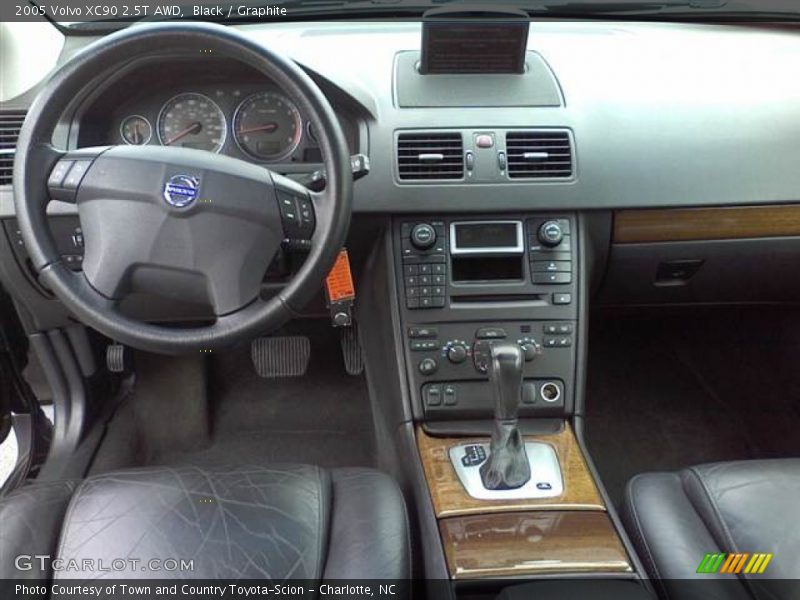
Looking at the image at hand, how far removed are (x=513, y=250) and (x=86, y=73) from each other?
0.90 meters

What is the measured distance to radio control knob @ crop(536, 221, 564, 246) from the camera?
1.59 metres

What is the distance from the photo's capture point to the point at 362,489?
1306mm

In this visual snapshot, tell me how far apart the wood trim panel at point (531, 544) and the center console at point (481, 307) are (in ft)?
1.04

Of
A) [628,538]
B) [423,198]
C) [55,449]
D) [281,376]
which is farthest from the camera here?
[281,376]

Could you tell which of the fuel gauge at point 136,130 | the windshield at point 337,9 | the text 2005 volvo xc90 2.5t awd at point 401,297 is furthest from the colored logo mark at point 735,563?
the fuel gauge at point 136,130

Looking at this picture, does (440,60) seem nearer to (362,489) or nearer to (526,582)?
(362,489)

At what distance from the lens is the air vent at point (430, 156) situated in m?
1.56

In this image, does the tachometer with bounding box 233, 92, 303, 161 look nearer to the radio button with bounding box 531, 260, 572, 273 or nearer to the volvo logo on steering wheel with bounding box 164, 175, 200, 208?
the volvo logo on steering wheel with bounding box 164, 175, 200, 208

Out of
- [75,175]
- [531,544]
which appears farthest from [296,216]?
[531,544]

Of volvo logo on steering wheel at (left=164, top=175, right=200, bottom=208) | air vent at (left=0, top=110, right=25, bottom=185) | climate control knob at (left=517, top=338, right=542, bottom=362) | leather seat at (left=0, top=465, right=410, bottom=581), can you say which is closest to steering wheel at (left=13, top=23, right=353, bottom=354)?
volvo logo on steering wheel at (left=164, top=175, right=200, bottom=208)

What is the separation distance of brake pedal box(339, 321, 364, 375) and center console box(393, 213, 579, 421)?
1.80 feet

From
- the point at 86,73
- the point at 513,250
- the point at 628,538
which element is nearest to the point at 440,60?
the point at 513,250

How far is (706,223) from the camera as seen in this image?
5.45 feet

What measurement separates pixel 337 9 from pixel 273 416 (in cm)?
119
